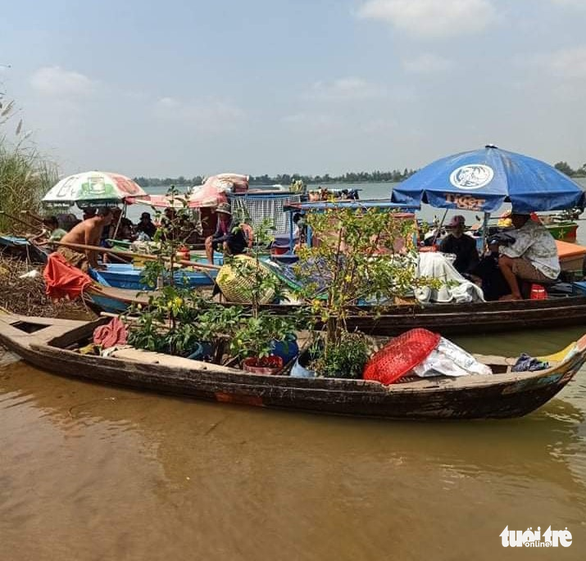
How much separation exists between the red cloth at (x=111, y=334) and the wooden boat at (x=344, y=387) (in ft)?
1.13

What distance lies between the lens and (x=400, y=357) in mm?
4660

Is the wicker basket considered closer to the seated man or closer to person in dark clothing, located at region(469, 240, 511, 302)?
person in dark clothing, located at region(469, 240, 511, 302)

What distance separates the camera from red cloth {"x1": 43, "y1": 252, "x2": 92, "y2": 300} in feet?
24.0

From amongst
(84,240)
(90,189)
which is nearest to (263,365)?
(84,240)

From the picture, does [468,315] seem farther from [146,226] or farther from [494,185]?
[146,226]

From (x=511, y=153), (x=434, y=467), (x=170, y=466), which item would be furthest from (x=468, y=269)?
(x=170, y=466)

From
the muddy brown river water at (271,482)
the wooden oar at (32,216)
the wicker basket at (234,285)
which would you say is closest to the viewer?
the muddy brown river water at (271,482)

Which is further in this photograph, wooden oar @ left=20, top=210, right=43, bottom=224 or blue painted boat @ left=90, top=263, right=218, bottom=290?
wooden oar @ left=20, top=210, right=43, bottom=224

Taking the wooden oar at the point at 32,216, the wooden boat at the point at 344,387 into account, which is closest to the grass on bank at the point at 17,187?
the wooden oar at the point at 32,216

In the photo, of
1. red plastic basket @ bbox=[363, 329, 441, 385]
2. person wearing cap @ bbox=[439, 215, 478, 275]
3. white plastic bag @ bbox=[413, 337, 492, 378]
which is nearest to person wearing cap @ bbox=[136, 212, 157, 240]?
person wearing cap @ bbox=[439, 215, 478, 275]

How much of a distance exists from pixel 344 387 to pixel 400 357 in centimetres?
50

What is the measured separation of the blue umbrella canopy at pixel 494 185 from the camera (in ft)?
22.9

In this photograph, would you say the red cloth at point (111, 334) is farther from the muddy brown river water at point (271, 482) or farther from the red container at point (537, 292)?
the red container at point (537, 292)

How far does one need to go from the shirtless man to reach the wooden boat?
3.23 metres
